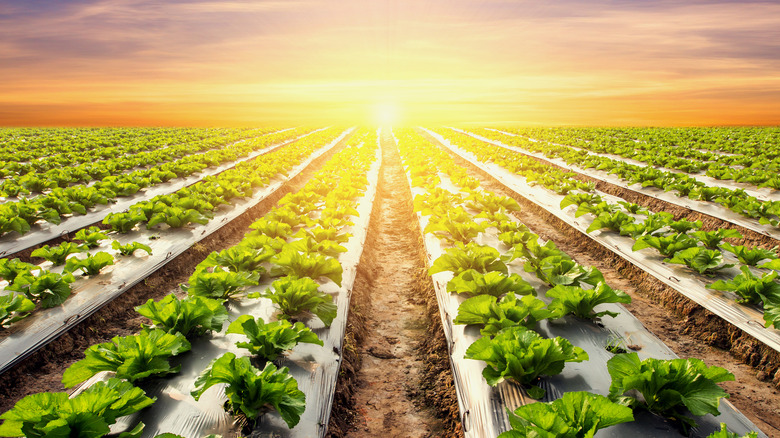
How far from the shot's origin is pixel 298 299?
4094 millimetres

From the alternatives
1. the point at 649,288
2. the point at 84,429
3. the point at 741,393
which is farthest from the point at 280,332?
the point at 649,288

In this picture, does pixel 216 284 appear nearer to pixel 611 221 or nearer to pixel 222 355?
pixel 222 355

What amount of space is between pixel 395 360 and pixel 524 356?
2005 mm

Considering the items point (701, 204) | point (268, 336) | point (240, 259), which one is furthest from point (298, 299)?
point (701, 204)

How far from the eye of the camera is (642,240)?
5.70m

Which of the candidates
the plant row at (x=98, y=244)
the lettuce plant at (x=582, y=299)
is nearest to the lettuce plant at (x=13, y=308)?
the plant row at (x=98, y=244)

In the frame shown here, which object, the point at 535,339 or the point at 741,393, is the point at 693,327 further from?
the point at 535,339

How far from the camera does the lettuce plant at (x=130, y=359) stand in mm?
2957

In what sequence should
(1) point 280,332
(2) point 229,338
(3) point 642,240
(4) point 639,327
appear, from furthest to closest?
(3) point 642,240
(4) point 639,327
(2) point 229,338
(1) point 280,332

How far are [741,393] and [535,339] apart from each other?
2.64 metres

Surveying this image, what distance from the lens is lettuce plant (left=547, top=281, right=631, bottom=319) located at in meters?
3.83

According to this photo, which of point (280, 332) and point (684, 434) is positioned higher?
point (280, 332)

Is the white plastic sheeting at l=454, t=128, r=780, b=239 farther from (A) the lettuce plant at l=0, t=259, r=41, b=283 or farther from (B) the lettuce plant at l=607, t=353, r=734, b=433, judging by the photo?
(A) the lettuce plant at l=0, t=259, r=41, b=283

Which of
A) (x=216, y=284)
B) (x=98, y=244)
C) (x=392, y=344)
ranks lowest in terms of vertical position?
(x=392, y=344)
